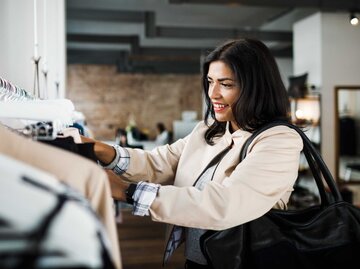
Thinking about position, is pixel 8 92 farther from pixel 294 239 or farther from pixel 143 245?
pixel 143 245

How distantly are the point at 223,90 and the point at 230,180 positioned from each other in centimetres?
35

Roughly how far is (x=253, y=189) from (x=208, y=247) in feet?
0.72

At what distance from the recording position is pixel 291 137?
131 centimetres

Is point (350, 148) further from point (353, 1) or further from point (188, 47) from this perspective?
point (188, 47)

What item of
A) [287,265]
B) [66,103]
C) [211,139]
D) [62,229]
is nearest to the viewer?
[62,229]

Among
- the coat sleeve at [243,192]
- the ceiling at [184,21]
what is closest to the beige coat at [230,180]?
the coat sleeve at [243,192]

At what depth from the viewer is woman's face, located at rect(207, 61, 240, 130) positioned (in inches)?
55.8

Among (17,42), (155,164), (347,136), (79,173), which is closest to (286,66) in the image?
(347,136)

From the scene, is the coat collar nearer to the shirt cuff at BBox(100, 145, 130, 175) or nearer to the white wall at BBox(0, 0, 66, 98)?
the shirt cuff at BBox(100, 145, 130, 175)

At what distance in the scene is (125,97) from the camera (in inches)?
548

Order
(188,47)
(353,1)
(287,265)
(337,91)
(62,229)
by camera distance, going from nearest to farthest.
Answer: (62,229), (287,265), (353,1), (337,91), (188,47)

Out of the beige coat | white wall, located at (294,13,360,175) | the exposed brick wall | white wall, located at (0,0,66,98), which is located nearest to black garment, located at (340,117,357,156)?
white wall, located at (294,13,360,175)

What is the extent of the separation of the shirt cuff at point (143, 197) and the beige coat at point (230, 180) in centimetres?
1

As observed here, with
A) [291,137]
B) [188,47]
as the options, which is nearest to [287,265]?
[291,137]
